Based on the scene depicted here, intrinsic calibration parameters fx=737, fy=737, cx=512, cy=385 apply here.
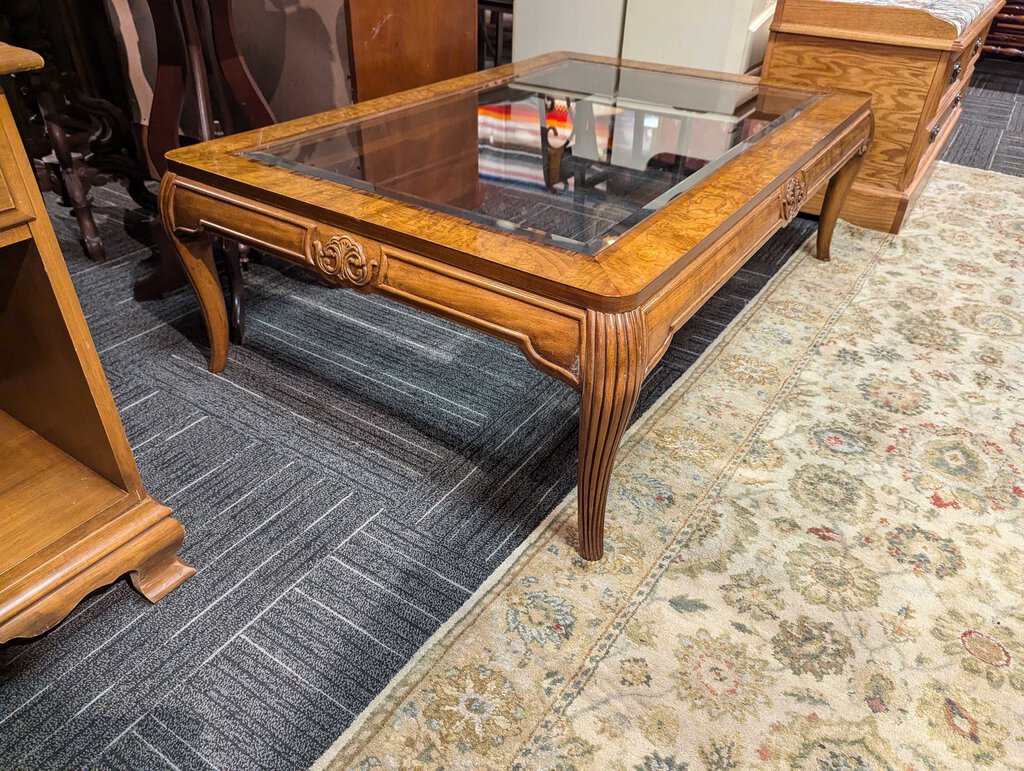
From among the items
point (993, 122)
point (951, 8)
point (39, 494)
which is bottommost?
point (993, 122)

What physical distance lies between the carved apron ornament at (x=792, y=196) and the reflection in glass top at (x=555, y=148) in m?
0.11

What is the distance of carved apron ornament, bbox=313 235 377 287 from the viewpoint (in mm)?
1000

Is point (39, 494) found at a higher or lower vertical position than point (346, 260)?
lower

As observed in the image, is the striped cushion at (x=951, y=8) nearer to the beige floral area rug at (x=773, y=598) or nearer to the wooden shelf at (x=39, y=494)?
the beige floral area rug at (x=773, y=598)

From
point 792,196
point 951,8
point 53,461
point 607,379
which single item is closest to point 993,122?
point 951,8

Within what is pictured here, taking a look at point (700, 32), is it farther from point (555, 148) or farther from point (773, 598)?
point (773, 598)

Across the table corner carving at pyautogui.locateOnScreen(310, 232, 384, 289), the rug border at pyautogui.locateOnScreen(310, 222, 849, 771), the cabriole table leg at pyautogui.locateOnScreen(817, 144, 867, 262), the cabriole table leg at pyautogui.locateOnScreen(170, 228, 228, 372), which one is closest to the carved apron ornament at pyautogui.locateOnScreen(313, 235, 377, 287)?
the table corner carving at pyautogui.locateOnScreen(310, 232, 384, 289)

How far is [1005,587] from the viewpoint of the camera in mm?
1047

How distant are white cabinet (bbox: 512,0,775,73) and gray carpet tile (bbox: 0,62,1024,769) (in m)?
0.89

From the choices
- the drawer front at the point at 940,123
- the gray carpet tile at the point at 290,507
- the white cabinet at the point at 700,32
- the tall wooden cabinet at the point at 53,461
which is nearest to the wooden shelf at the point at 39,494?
the tall wooden cabinet at the point at 53,461

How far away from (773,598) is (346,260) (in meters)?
0.75

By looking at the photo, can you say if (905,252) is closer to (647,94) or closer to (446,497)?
(647,94)

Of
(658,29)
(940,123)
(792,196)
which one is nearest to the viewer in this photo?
(792,196)

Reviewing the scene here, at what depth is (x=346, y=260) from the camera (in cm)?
101
